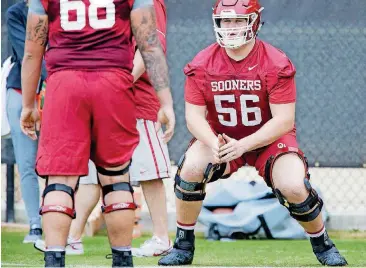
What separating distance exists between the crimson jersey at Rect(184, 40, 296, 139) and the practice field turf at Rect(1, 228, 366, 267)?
0.91 meters

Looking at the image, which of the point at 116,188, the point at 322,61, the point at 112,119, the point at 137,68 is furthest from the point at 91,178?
the point at 322,61

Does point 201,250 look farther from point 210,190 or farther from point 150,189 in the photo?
point 210,190

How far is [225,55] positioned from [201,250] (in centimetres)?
194

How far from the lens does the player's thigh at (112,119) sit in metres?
5.29

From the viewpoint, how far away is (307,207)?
6586 millimetres

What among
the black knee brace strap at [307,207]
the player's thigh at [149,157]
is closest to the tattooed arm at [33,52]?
the black knee brace strap at [307,207]

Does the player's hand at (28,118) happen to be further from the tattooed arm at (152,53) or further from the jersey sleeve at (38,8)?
A: the tattooed arm at (152,53)

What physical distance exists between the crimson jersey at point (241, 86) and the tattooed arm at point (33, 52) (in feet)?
4.84

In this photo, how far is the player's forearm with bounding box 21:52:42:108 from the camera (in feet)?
18.0

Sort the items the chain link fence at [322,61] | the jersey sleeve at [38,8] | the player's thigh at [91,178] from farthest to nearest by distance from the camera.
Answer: the chain link fence at [322,61], the player's thigh at [91,178], the jersey sleeve at [38,8]

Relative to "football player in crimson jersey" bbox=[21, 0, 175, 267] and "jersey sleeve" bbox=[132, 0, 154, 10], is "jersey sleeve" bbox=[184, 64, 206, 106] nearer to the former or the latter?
"football player in crimson jersey" bbox=[21, 0, 175, 267]

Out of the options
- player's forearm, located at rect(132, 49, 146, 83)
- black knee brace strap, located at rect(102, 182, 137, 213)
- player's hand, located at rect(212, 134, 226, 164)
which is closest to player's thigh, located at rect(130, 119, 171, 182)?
player's forearm, located at rect(132, 49, 146, 83)

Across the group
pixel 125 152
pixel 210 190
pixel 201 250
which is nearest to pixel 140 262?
pixel 201 250

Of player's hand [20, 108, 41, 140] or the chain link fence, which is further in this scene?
the chain link fence
